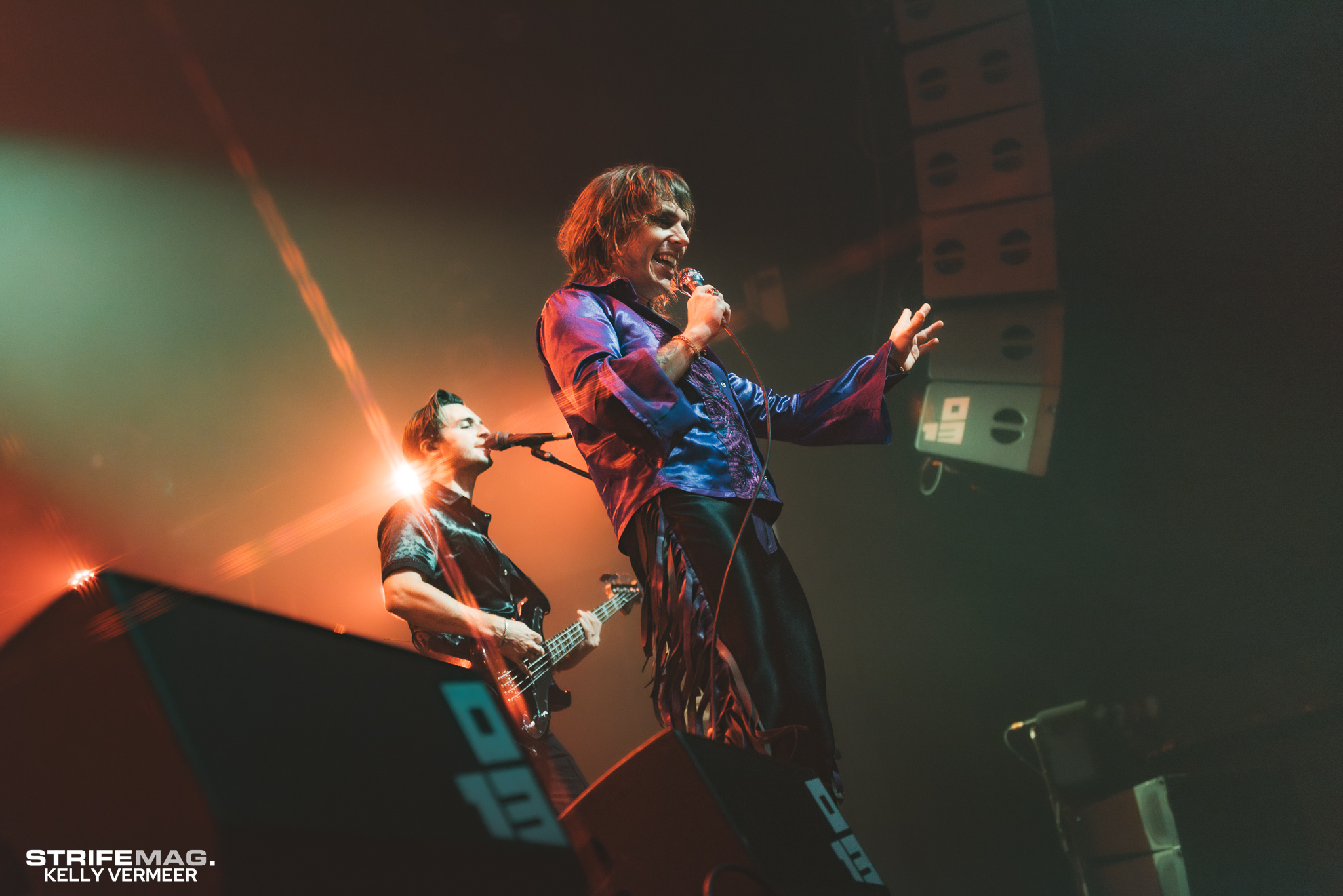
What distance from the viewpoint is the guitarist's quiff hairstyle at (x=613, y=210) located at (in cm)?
174

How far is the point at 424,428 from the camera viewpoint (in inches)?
89.0

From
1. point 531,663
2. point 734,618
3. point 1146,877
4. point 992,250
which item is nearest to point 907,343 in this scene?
point 734,618

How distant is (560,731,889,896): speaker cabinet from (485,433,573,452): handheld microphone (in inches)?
46.9

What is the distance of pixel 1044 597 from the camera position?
2350mm

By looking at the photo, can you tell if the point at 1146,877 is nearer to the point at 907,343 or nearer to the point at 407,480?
the point at 907,343

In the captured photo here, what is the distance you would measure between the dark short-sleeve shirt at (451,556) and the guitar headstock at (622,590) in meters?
0.31

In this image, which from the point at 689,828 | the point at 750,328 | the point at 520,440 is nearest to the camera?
the point at 689,828

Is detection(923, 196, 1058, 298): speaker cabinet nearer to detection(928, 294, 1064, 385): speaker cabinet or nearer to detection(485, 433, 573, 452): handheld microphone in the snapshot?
detection(928, 294, 1064, 385): speaker cabinet

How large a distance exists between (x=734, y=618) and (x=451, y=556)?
0.94 m

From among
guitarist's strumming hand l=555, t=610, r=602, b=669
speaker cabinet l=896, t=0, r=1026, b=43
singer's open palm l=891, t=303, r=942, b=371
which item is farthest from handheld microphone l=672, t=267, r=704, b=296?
speaker cabinet l=896, t=0, r=1026, b=43

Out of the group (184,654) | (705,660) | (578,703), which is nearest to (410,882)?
(184,654)

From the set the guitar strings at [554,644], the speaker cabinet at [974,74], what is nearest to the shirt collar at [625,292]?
the guitar strings at [554,644]

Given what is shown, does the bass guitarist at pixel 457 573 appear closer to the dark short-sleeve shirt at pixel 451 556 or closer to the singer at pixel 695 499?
the dark short-sleeve shirt at pixel 451 556

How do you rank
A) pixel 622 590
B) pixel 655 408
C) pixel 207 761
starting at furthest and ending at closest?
1. pixel 622 590
2. pixel 655 408
3. pixel 207 761
